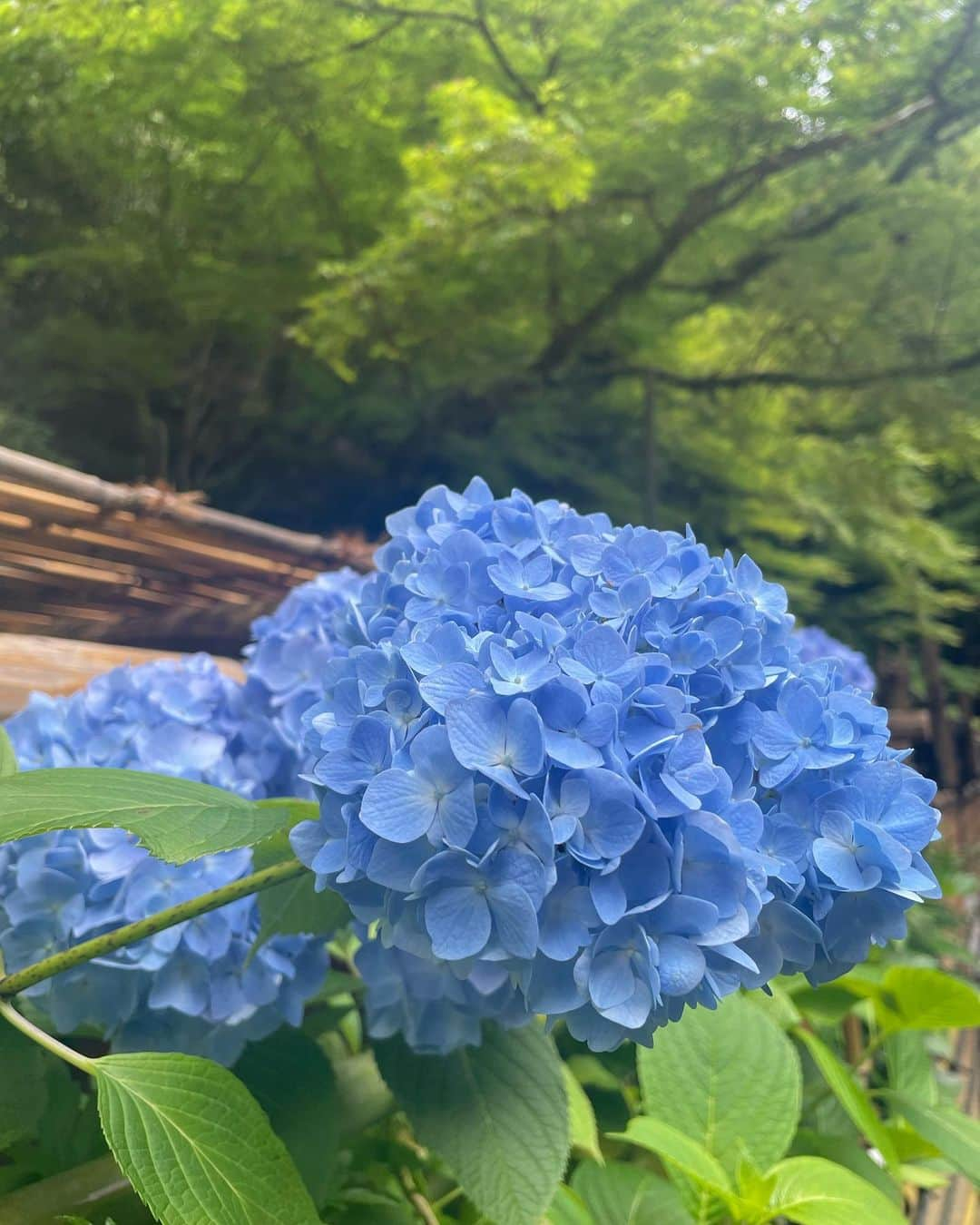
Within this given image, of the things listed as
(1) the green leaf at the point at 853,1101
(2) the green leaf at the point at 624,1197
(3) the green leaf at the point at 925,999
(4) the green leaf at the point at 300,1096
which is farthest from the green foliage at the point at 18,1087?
(3) the green leaf at the point at 925,999

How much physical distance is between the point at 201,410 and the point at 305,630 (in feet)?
1.99

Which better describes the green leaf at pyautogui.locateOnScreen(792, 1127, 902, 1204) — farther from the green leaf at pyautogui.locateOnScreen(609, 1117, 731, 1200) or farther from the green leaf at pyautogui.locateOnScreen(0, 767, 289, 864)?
the green leaf at pyautogui.locateOnScreen(0, 767, 289, 864)

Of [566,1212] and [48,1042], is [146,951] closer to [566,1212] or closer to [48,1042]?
[48,1042]

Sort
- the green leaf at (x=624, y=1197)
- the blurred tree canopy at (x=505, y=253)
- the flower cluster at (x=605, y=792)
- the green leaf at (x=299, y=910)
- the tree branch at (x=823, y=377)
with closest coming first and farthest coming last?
the flower cluster at (x=605, y=792)
the green leaf at (x=299, y=910)
the green leaf at (x=624, y=1197)
the blurred tree canopy at (x=505, y=253)
the tree branch at (x=823, y=377)

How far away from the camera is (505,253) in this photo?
1349 mm

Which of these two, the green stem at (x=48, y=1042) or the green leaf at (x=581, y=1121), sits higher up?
the green stem at (x=48, y=1042)

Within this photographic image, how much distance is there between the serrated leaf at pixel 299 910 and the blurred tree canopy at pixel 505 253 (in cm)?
66

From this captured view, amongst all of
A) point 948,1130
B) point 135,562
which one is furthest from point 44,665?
point 948,1130

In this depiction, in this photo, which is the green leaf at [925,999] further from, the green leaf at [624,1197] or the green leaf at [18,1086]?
the green leaf at [18,1086]

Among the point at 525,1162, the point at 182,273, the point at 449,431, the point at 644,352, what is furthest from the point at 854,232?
the point at 525,1162

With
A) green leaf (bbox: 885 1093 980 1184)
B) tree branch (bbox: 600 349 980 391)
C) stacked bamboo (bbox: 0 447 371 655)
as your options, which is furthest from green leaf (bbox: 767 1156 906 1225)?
tree branch (bbox: 600 349 980 391)

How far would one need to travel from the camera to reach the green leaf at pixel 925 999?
62 centimetres

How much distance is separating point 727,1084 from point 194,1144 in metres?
0.36

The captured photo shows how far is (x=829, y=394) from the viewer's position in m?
1.83
